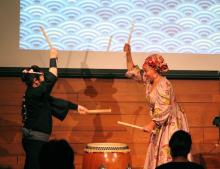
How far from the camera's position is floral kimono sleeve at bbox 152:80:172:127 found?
14.9ft

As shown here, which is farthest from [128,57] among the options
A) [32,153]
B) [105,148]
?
[32,153]

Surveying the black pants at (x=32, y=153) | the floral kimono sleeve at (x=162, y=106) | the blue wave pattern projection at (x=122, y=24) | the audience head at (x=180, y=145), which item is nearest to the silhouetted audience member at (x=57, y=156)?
the audience head at (x=180, y=145)

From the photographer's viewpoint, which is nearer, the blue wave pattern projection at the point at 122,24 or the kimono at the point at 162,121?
the kimono at the point at 162,121

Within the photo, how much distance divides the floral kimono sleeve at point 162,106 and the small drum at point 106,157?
1.34 feet

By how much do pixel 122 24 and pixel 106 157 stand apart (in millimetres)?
1641

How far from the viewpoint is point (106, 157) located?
4.54 m

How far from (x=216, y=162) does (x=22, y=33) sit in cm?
245

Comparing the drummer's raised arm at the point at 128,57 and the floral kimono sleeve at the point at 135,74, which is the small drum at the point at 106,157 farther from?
the drummer's raised arm at the point at 128,57

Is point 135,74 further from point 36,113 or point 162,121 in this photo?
point 36,113

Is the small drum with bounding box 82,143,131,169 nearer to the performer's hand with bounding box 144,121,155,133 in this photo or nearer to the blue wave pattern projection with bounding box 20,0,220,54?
the performer's hand with bounding box 144,121,155,133

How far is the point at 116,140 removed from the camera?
18.1 ft

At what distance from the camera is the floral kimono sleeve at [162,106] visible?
4555 mm

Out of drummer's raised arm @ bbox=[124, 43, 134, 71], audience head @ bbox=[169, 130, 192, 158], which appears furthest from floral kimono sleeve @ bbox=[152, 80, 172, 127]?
audience head @ bbox=[169, 130, 192, 158]

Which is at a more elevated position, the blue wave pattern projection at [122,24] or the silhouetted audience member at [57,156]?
the blue wave pattern projection at [122,24]
